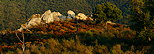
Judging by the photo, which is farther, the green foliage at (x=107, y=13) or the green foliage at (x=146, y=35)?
the green foliage at (x=107, y=13)

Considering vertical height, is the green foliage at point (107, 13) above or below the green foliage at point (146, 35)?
below

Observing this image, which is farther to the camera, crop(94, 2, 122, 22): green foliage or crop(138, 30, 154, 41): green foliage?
crop(94, 2, 122, 22): green foliage

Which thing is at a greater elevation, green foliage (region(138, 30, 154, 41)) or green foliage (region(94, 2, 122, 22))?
green foliage (region(138, 30, 154, 41))

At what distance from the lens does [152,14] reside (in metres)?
11.0

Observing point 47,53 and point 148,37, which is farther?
point 148,37

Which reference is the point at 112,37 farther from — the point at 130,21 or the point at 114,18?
the point at 114,18

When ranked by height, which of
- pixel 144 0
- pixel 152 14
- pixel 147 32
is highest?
pixel 144 0

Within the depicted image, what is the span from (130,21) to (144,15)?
50.9 inches

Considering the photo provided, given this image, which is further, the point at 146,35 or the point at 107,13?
the point at 107,13

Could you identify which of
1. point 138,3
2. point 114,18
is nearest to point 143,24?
point 138,3

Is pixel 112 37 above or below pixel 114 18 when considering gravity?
above

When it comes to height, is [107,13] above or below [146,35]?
below

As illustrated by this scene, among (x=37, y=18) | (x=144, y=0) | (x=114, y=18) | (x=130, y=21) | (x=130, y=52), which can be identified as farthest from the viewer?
(x=37, y=18)

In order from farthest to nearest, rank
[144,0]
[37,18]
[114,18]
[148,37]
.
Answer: [37,18], [114,18], [144,0], [148,37]
